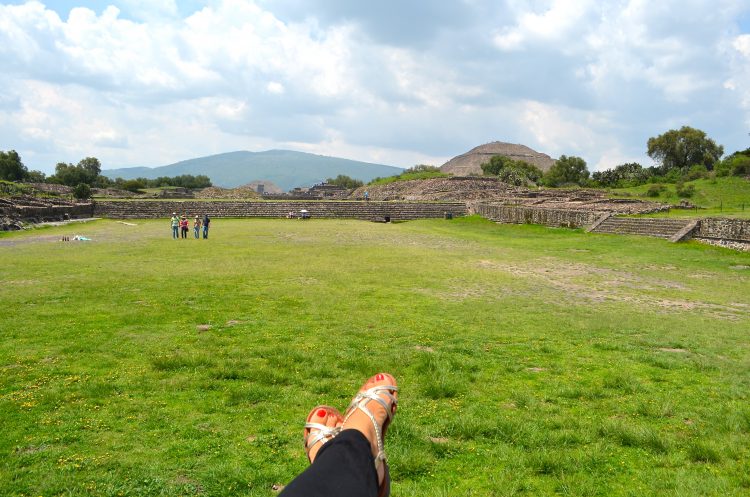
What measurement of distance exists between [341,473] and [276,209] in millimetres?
44956

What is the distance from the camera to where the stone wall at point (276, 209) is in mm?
43594

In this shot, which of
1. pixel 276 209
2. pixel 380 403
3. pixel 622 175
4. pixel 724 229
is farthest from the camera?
pixel 622 175

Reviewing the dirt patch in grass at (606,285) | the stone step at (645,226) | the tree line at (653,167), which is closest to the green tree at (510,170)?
the tree line at (653,167)

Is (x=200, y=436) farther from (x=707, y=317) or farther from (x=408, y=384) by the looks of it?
(x=707, y=317)

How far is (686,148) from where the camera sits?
2761 inches

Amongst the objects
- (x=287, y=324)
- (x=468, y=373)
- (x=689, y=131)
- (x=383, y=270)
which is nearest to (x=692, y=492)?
(x=468, y=373)

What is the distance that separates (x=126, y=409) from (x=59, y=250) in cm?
1704

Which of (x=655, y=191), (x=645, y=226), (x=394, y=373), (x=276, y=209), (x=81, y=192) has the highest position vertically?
(x=655, y=191)

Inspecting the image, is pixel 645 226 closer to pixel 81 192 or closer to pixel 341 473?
pixel 341 473

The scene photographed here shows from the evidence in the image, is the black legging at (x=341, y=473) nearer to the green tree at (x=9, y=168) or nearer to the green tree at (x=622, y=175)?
the green tree at (x=622, y=175)

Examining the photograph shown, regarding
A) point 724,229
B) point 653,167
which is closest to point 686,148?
point 653,167

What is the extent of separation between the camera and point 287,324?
27.5 feet

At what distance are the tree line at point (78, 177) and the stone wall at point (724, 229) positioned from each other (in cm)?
5502

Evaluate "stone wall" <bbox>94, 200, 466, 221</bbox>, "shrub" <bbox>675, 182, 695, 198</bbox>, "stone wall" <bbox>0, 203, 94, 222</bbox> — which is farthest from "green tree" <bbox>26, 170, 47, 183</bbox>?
"shrub" <bbox>675, 182, 695, 198</bbox>
